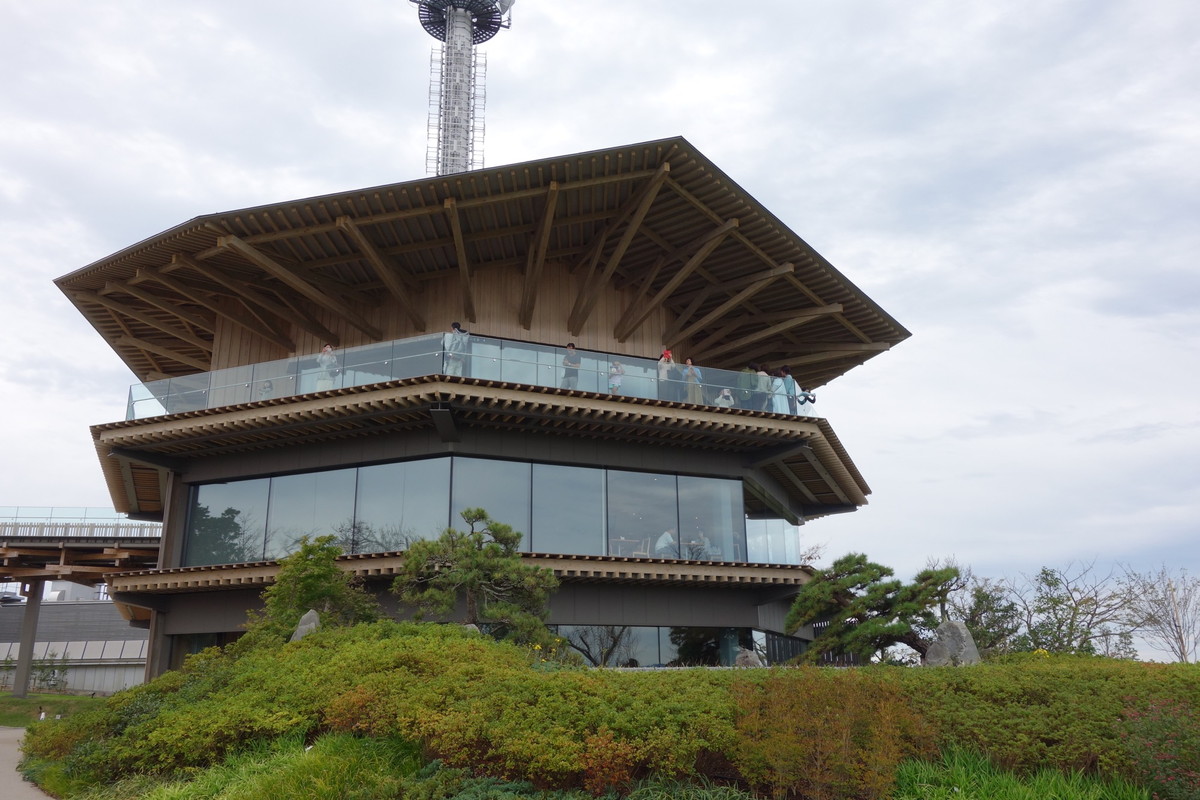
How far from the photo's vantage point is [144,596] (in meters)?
23.8

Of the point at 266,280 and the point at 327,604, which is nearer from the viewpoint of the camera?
the point at 327,604

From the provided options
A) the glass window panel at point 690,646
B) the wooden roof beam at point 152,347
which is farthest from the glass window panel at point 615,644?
the wooden roof beam at point 152,347

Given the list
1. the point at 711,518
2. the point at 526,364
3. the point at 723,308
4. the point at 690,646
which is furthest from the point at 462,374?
the point at 690,646

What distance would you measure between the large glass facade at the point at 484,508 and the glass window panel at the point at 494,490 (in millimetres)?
23

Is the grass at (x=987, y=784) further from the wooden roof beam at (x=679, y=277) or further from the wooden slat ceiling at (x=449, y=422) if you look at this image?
the wooden roof beam at (x=679, y=277)

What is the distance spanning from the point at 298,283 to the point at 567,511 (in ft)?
27.8

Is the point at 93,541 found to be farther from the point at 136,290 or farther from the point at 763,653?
the point at 763,653

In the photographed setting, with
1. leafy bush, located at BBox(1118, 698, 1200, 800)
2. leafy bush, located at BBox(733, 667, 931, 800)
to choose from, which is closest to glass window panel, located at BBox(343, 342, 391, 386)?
leafy bush, located at BBox(733, 667, 931, 800)

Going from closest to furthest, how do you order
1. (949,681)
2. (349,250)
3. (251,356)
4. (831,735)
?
(831,735) < (949,681) < (349,250) < (251,356)

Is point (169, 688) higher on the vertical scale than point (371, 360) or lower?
lower

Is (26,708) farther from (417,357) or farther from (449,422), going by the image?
(417,357)

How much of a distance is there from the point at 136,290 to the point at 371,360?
8359 mm

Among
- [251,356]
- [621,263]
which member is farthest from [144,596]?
[621,263]

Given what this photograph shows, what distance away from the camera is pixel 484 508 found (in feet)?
69.6
